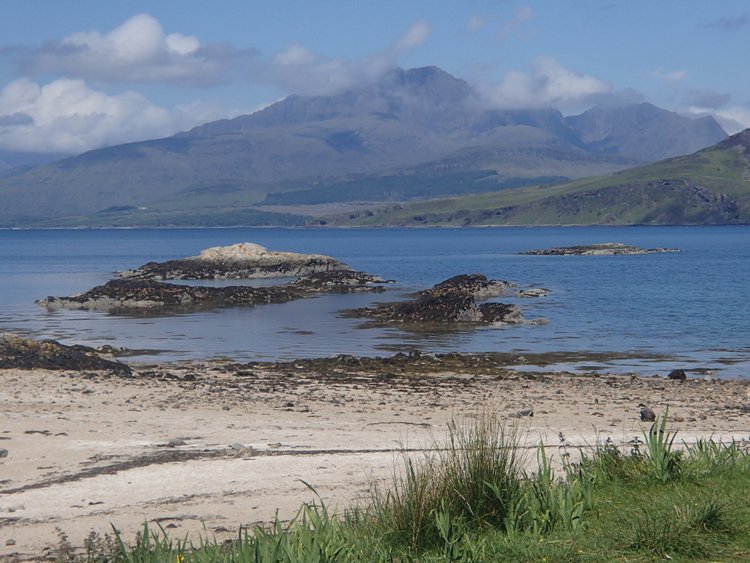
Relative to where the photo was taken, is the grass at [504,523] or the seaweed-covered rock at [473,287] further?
the seaweed-covered rock at [473,287]

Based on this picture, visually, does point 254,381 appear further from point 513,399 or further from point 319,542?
point 319,542

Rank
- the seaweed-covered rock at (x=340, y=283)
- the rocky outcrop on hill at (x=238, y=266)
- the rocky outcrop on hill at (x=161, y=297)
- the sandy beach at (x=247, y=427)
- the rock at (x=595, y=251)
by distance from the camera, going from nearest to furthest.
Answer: the sandy beach at (x=247, y=427)
the rocky outcrop on hill at (x=161, y=297)
the seaweed-covered rock at (x=340, y=283)
the rocky outcrop on hill at (x=238, y=266)
the rock at (x=595, y=251)

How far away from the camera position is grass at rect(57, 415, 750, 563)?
30.3ft

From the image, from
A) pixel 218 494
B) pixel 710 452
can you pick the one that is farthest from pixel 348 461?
pixel 710 452

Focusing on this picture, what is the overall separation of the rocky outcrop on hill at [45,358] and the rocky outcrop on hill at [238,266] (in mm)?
61145

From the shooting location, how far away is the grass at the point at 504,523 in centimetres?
923

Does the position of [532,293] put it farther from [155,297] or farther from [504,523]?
[504,523]

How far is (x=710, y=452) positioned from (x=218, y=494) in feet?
22.5

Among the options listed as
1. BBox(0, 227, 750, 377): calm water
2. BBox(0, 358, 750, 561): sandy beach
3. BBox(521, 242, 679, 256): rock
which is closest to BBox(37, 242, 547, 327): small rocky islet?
BBox(0, 227, 750, 377): calm water

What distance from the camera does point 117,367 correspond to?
3150cm

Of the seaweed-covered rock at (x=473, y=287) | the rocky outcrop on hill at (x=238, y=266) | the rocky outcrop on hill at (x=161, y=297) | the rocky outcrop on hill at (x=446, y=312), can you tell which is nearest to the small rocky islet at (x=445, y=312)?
the rocky outcrop on hill at (x=446, y=312)

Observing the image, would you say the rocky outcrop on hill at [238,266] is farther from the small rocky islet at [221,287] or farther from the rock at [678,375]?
the rock at [678,375]

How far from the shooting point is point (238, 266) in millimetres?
101875

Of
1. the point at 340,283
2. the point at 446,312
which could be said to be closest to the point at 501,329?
the point at 446,312
